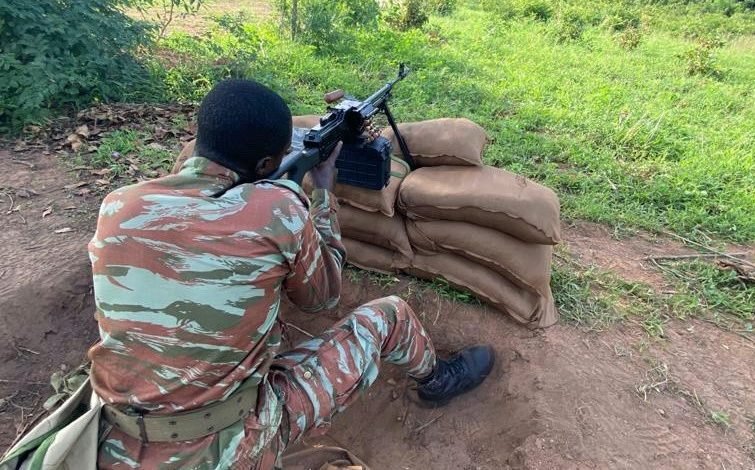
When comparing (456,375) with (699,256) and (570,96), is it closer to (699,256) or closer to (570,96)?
(699,256)

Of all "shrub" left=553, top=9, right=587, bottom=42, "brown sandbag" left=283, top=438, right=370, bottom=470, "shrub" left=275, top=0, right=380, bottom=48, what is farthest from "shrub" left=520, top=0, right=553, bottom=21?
"brown sandbag" left=283, top=438, right=370, bottom=470

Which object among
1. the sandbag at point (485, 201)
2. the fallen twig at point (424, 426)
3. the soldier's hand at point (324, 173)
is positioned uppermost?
the soldier's hand at point (324, 173)

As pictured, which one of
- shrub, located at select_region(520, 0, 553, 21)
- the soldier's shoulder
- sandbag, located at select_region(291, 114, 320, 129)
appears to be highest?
the soldier's shoulder

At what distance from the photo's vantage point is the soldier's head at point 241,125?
1.63 m

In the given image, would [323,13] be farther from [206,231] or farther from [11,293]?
[206,231]

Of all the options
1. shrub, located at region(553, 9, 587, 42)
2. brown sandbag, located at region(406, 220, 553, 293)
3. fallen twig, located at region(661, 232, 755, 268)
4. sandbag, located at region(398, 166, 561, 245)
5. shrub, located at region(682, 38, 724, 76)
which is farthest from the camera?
shrub, located at region(553, 9, 587, 42)

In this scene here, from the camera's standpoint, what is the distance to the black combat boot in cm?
270

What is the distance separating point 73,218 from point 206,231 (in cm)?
233

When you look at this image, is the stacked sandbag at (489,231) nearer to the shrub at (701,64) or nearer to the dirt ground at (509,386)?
the dirt ground at (509,386)

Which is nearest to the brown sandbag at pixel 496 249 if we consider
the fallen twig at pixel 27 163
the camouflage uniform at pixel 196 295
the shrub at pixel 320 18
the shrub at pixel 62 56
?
the camouflage uniform at pixel 196 295

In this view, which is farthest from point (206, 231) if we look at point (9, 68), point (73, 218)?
point (9, 68)

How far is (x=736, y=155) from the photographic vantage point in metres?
5.01

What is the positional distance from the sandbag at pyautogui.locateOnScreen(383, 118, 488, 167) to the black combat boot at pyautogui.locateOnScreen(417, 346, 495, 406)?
101cm

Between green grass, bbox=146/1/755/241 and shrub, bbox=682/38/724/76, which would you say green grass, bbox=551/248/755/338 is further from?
shrub, bbox=682/38/724/76
